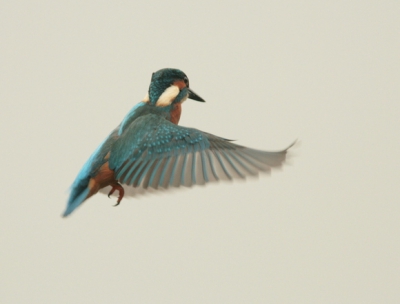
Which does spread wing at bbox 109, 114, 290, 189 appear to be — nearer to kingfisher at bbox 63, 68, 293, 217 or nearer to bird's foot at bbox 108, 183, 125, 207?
kingfisher at bbox 63, 68, 293, 217

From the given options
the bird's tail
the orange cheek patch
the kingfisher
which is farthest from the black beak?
the bird's tail

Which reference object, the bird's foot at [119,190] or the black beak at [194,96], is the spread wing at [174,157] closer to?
the bird's foot at [119,190]

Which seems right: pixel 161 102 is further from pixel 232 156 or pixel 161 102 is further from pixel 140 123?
pixel 232 156

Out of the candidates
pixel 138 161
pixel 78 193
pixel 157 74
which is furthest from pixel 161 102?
pixel 78 193

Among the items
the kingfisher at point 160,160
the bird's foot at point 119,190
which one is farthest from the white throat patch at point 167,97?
the bird's foot at point 119,190

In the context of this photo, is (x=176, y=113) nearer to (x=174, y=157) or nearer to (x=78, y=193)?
→ (x=174, y=157)

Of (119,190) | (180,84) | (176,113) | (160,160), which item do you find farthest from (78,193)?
(180,84)
